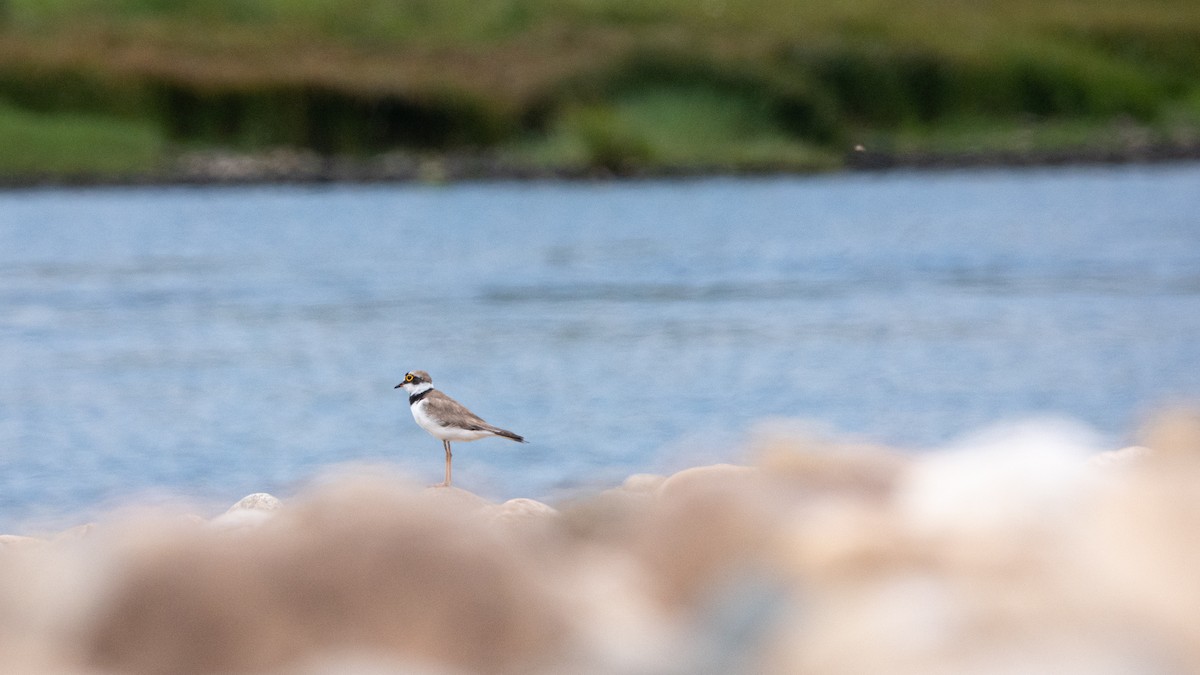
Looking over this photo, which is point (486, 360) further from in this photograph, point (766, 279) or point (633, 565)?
point (633, 565)

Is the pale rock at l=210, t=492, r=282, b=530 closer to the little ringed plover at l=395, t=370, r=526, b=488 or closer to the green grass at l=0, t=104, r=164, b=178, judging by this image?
the little ringed plover at l=395, t=370, r=526, b=488

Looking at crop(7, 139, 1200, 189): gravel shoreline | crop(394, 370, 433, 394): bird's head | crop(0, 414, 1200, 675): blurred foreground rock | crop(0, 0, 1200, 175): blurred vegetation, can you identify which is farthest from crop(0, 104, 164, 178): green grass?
crop(0, 414, 1200, 675): blurred foreground rock

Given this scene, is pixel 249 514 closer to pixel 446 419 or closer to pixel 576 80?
pixel 446 419

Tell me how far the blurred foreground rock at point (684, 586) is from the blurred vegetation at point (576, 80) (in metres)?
70.8

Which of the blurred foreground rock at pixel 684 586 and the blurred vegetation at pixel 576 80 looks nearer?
the blurred foreground rock at pixel 684 586

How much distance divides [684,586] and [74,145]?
8317cm

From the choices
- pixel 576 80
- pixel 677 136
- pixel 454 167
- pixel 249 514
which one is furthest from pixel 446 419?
pixel 576 80

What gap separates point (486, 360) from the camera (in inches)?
870

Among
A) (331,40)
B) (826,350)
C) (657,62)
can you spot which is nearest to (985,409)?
(826,350)

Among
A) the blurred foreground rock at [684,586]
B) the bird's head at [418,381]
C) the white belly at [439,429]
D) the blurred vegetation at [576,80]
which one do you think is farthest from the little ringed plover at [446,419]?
the blurred vegetation at [576,80]

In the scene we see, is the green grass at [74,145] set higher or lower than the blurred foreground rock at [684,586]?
higher

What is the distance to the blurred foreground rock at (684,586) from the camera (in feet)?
12.2

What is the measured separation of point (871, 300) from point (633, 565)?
24794 mm

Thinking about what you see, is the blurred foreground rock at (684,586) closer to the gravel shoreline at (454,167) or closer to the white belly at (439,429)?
the white belly at (439,429)
